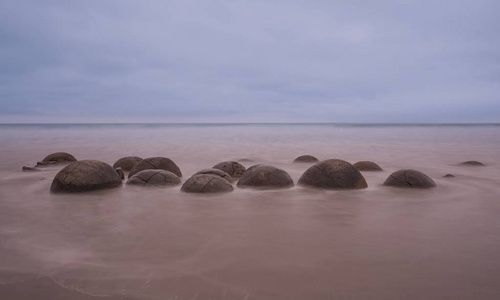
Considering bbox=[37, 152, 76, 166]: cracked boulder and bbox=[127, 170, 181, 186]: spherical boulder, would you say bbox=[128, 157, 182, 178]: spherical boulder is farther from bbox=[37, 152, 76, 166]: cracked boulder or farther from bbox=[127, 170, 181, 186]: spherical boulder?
bbox=[37, 152, 76, 166]: cracked boulder

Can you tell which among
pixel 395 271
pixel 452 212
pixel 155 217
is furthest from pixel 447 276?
pixel 155 217

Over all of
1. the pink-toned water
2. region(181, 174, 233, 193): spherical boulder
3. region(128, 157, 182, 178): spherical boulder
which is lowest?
the pink-toned water

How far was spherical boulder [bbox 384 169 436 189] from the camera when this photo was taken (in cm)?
752

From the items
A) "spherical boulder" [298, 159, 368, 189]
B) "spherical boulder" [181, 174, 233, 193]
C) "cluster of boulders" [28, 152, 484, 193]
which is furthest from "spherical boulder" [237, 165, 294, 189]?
"spherical boulder" [181, 174, 233, 193]

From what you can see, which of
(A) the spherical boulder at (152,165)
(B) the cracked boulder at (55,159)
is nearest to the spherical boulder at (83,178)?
(A) the spherical boulder at (152,165)

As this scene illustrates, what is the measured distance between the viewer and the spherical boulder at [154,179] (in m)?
7.66

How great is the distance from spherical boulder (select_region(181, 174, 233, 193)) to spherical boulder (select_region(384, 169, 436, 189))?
138 inches

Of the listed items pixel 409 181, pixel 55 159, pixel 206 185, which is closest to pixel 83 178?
pixel 206 185

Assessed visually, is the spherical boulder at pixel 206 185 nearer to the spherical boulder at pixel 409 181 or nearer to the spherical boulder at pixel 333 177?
the spherical boulder at pixel 333 177

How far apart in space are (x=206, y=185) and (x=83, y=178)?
7.89 ft

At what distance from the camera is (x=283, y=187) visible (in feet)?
24.6

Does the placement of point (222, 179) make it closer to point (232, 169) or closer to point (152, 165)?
point (232, 169)

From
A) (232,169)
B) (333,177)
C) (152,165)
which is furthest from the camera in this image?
(232,169)

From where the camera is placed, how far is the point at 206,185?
6.95 meters
